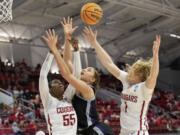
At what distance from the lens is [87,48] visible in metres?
18.1

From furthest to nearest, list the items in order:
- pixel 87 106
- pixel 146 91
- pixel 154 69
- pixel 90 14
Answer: pixel 90 14 → pixel 87 106 → pixel 146 91 → pixel 154 69

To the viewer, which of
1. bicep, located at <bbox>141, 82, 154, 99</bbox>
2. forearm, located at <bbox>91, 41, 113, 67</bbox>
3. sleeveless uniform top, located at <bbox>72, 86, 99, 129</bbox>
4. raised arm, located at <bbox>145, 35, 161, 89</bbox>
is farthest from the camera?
forearm, located at <bbox>91, 41, 113, 67</bbox>

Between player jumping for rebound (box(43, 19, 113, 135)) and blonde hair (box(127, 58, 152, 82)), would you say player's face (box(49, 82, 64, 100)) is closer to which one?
player jumping for rebound (box(43, 19, 113, 135))

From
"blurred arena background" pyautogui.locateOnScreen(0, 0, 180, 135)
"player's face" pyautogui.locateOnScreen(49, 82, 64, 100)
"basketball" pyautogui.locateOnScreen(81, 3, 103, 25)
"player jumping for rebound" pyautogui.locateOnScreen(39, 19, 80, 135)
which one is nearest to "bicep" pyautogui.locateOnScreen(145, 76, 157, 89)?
"player jumping for rebound" pyautogui.locateOnScreen(39, 19, 80, 135)

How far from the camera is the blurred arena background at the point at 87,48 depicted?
10352 mm

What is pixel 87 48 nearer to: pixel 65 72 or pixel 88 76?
pixel 88 76

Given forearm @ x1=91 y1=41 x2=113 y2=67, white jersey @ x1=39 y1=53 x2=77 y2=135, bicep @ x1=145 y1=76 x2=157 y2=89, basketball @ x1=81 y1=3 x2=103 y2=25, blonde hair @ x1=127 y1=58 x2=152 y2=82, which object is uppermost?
basketball @ x1=81 y1=3 x2=103 y2=25

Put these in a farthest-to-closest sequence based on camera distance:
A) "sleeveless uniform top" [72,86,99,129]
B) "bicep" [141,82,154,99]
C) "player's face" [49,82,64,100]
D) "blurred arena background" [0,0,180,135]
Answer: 1. "blurred arena background" [0,0,180,135]
2. "player's face" [49,82,64,100]
3. "sleeveless uniform top" [72,86,99,129]
4. "bicep" [141,82,154,99]

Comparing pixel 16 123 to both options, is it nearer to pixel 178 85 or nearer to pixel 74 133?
pixel 74 133

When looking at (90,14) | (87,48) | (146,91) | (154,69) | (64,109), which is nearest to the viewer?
(154,69)

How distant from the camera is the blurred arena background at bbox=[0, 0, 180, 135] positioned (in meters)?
10.4

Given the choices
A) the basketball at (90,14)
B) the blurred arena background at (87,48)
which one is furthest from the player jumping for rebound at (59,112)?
the blurred arena background at (87,48)

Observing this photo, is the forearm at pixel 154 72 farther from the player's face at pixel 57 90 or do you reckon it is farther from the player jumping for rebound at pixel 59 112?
the player's face at pixel 57 90

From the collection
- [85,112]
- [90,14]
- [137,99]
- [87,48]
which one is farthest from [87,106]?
[87,48]
